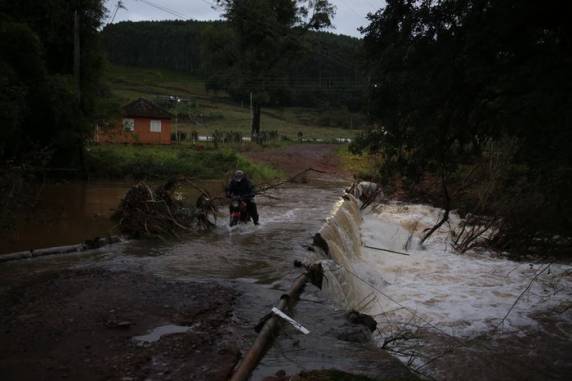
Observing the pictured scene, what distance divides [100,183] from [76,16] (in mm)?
7495

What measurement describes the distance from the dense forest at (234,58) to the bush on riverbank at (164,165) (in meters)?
6.26

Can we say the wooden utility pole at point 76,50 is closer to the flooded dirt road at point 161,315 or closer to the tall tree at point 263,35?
the flooded dirt road at point 161,315

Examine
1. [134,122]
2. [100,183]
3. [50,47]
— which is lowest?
[100,183]

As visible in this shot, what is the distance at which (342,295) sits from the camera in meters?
9.27

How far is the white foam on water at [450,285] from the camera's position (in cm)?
953

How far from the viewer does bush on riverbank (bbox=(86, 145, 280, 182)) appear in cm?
2691

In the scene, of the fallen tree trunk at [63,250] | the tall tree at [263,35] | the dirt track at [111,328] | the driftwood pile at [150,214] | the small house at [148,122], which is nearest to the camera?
the dirt track at [111,328]

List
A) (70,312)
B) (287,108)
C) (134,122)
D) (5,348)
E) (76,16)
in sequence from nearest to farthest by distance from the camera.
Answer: (5,348), (70,312), (76,16), (134,122), (287,108)

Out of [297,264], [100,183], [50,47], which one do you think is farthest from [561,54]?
[50,47]

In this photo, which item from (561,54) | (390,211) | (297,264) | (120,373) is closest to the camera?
(120,373)

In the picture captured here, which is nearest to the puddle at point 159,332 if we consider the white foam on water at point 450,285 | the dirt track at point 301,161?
the white foam on water at point 450,285

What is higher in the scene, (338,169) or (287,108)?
(287,108)

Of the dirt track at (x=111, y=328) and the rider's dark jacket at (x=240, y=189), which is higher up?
the rider's dark jacket at (x=240, y=189)

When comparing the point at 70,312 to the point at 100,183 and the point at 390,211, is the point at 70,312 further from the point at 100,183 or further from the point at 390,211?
the point at 100,183
